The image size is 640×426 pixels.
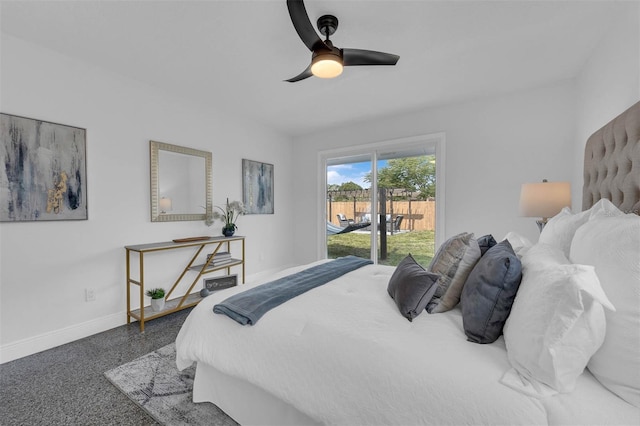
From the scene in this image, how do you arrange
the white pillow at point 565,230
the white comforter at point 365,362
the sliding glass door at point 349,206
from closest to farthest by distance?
the white comforter at point 365,362
the white pillow at point 565,230
the sliding glass door at point 349,206

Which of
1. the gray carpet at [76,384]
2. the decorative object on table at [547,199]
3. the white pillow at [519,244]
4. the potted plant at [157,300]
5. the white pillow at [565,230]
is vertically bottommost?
the gray carpet at [76,384]

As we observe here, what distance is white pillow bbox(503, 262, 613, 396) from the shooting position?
0.80 m

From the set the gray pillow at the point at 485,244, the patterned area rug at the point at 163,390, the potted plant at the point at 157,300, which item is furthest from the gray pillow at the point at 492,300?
the potted plant at the point at 157,300

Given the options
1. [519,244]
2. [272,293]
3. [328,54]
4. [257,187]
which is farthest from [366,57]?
[257,187]

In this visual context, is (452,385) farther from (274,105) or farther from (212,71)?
(274,105)

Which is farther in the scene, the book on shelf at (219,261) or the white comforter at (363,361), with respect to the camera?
the book on shelf at (219,261)

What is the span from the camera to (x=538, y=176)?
10.0ft

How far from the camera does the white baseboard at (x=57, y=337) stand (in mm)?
2168

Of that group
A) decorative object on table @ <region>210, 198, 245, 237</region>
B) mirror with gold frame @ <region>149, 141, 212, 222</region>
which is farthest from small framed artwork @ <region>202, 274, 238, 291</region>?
mirror with gold frame @ <region>149, 141, 212, 222</region>

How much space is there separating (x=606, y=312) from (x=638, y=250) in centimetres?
21

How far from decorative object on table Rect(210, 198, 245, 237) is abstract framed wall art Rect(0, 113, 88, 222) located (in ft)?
4.50

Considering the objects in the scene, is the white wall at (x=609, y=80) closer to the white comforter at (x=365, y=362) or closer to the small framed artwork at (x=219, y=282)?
the white comforter at (x=365, y=362)

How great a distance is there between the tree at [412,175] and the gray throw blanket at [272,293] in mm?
2050

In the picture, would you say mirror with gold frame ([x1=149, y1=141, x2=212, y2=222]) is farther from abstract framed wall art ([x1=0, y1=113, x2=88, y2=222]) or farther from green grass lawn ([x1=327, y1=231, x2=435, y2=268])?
green grass lawn ([x1=327, y1=231, x2=435, y2=268])
